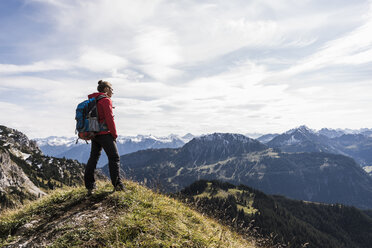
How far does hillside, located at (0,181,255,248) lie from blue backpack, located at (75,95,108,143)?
7.81ft

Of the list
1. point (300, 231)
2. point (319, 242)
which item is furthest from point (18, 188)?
point (319, 242)

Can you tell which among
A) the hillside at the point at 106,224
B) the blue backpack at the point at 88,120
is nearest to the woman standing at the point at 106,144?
the blue backpack at the point at 88,120

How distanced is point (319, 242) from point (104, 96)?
204 meters

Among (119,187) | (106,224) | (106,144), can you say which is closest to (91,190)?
(119,187)

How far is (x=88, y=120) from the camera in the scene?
8.19m

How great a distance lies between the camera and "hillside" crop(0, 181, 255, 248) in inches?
223

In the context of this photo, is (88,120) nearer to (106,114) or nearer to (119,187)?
(106,114)

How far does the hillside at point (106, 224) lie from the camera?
5.67 metres

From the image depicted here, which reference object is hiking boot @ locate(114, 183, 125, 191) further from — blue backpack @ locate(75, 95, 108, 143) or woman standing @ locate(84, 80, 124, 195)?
blue backpack @ locate(75, 95, 108, 143)

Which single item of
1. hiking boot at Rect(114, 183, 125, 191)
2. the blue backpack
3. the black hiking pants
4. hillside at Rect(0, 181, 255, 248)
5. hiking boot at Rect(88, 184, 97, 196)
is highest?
the blue backpack

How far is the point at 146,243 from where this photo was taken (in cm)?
545

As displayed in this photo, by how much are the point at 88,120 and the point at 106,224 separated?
3.91 metres

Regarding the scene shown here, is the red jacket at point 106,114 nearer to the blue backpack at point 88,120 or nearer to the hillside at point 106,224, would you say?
the blue backpack at point 88,120

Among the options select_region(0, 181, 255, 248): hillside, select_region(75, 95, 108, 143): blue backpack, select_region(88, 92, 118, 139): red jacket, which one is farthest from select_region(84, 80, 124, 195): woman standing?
select_region(0, 181, 255, 248): hillside
